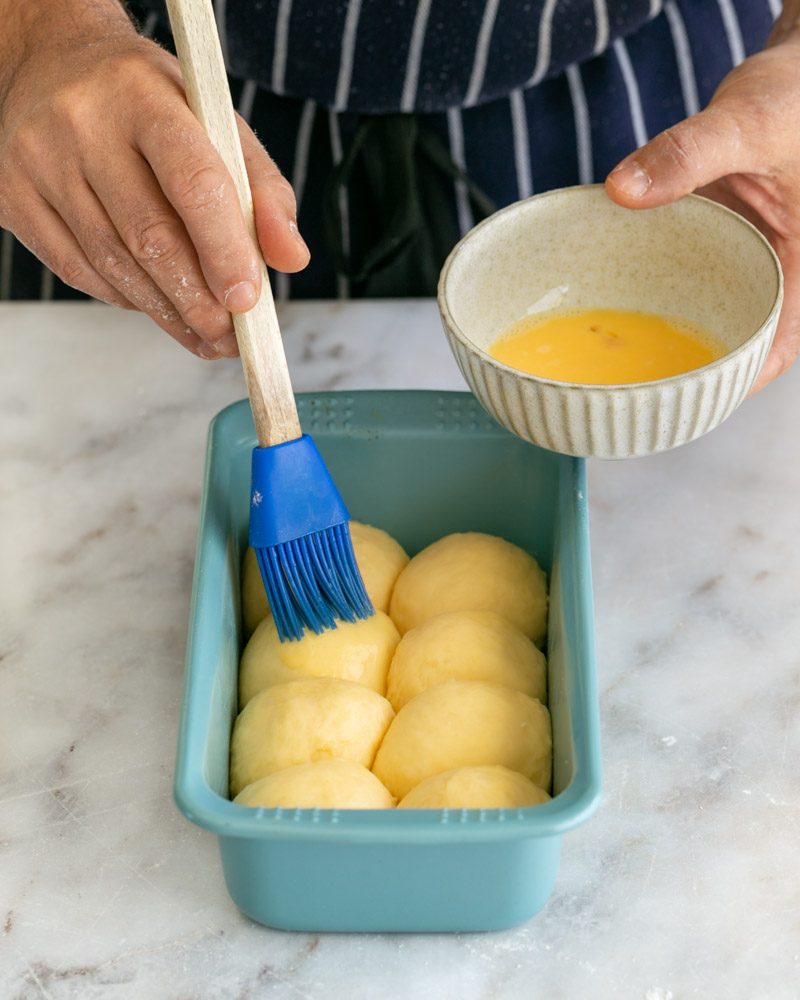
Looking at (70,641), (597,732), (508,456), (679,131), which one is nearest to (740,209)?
(679,131)

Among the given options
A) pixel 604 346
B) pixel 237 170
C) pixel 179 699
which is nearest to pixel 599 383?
pixel 604 346

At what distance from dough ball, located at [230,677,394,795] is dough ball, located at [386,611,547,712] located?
40mm

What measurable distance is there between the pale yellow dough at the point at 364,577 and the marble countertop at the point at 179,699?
0.07 metres

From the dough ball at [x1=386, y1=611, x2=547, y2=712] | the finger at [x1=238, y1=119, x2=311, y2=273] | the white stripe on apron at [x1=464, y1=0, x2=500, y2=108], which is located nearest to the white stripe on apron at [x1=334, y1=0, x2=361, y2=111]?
the white stripe on apron at [x1=464, y1=0, x2=500, y2=108]

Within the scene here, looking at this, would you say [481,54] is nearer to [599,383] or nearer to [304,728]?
[599,383]

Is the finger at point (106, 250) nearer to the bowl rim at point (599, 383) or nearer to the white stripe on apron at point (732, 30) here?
the bowl rim at point (599, 383)

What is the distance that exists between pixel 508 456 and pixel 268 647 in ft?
0.80

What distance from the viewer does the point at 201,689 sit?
2.53 feet

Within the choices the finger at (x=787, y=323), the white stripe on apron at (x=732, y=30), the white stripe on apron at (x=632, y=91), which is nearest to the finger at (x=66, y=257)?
the finger at (x=787, y=323)

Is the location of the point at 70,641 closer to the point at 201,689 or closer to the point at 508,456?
the point at 201,689

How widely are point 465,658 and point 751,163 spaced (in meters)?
0.44

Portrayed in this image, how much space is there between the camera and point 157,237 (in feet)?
2.75

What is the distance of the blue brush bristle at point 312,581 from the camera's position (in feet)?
2.87

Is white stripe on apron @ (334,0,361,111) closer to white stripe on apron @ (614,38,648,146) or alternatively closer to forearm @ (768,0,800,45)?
white stripe on apron @ (614,38,648,146)
